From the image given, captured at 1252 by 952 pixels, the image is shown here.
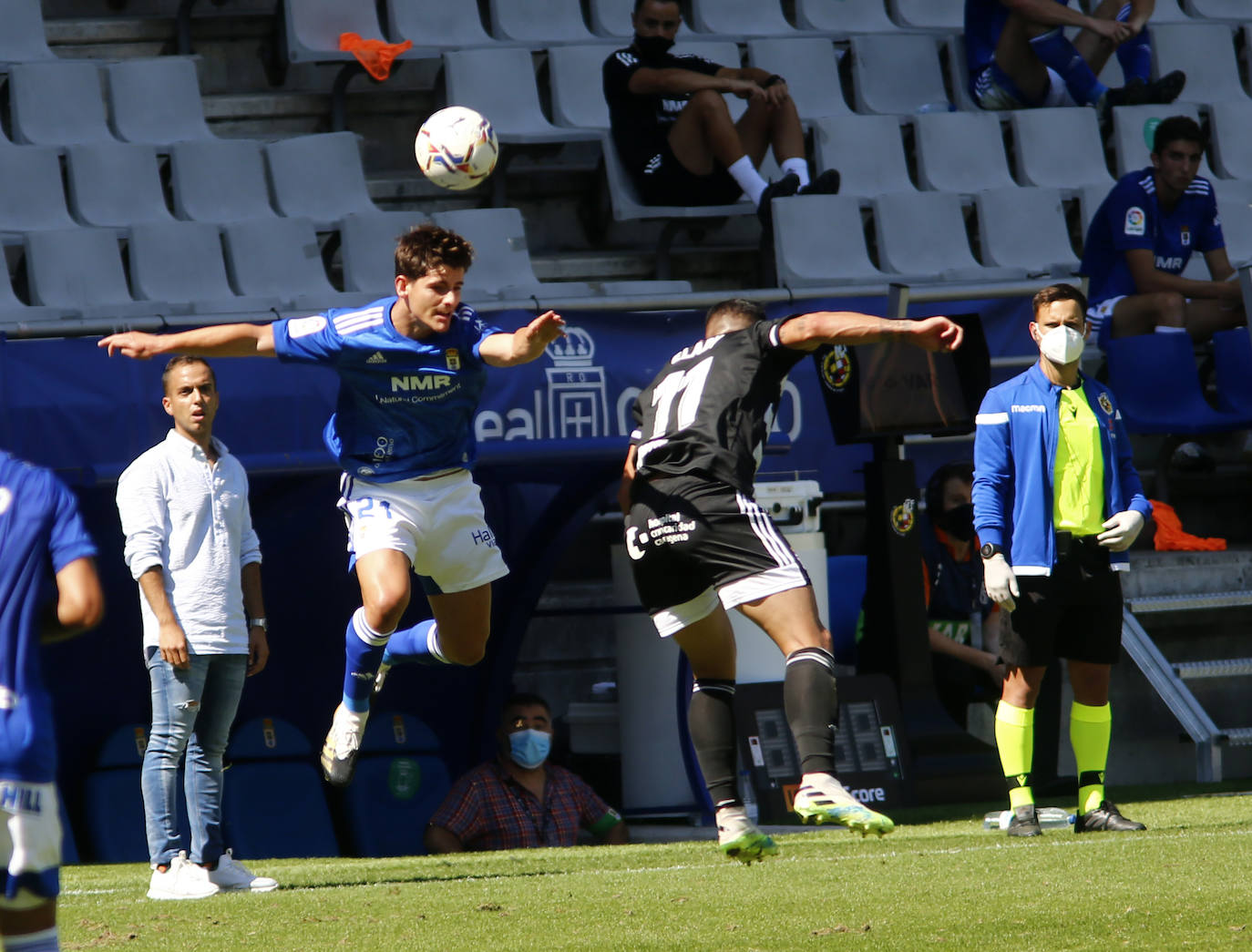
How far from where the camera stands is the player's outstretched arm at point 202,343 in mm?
5574

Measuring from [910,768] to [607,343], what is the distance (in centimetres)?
262

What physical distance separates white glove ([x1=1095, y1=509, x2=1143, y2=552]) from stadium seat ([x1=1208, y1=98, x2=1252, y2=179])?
689 cm

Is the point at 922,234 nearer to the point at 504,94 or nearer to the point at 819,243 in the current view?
the point at 819,243

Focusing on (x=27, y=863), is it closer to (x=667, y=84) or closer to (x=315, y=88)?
(x=667, y=84)

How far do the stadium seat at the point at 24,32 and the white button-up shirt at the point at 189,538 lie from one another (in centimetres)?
563

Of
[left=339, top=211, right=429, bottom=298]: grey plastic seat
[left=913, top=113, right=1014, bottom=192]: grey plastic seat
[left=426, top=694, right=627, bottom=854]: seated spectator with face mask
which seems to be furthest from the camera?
[left=913, top=113, right=1014, bottom=192]: grey plastic seat

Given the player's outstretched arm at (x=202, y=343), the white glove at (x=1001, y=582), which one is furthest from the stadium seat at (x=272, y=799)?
the white glove at (x=1001, y=582)

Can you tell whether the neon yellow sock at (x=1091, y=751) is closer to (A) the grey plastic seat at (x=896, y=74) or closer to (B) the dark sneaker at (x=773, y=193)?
(B) the dark sneaker at (x=773, y=193)

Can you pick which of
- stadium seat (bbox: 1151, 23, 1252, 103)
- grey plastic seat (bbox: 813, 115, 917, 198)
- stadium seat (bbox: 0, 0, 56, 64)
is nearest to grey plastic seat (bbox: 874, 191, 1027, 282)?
grey plastic seat (bbox: 813, 115, 917, 198)

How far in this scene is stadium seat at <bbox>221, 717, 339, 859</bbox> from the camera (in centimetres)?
830

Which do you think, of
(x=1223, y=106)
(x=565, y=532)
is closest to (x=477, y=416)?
(x=565, y=532)

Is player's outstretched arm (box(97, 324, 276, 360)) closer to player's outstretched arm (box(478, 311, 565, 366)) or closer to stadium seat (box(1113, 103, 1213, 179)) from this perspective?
player's outstretched arm (box(478, 311, 565, 366))

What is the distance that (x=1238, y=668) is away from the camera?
9.45 metres

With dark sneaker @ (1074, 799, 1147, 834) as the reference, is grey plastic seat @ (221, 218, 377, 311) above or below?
above
